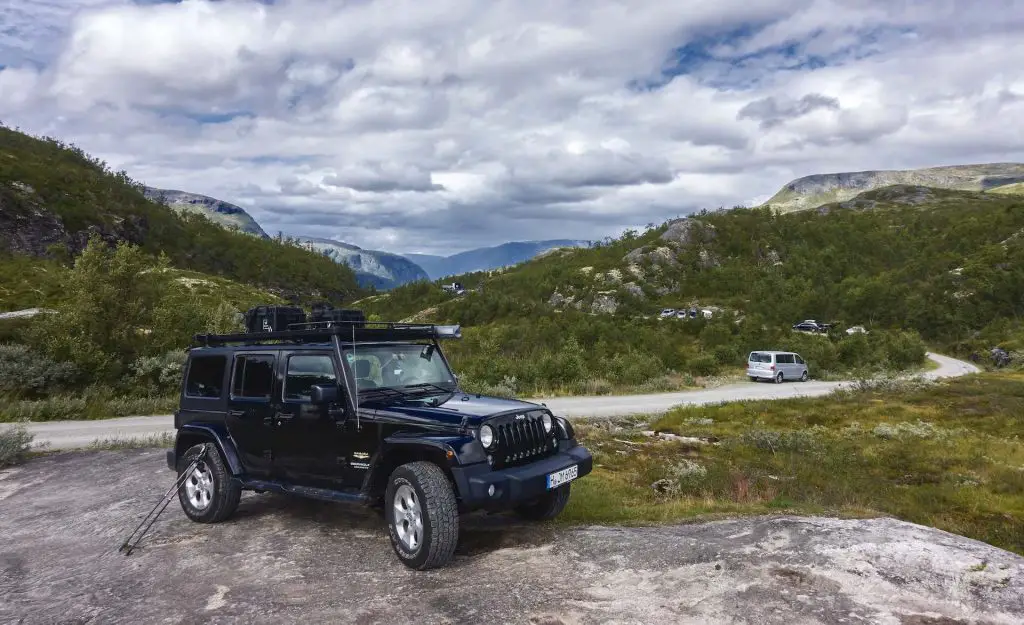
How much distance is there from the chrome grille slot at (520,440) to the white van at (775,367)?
32.2 m

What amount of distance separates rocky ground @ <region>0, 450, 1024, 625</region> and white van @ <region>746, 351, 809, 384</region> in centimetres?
3069

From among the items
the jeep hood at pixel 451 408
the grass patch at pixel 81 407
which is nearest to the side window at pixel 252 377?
the jeep hood at pixel 451 408

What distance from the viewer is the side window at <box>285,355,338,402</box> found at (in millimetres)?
6590

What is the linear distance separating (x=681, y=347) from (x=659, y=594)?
4949cm

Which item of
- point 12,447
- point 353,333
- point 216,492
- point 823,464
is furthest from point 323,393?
point 823,464

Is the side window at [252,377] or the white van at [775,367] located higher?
the side window at [252,377]

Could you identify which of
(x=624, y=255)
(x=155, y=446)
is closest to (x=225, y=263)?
(x=624, y=255)

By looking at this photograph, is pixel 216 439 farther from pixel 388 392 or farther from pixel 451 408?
pixel 451 408

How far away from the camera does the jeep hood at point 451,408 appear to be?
5809mm

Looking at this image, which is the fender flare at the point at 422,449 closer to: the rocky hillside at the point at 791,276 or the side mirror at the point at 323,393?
the side mirror at the point at 323,393

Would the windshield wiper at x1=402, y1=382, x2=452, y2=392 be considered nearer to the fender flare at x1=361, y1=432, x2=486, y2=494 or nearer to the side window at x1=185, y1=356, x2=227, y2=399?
the fender flare at x1=361, y1=432, x2=486, y2=494

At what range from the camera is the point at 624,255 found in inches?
4414

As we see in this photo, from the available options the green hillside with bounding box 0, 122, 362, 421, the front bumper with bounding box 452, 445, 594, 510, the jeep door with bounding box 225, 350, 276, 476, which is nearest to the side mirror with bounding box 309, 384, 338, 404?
the jeep door with bounding box 225, 350, 276, 476

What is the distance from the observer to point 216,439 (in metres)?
7.36
